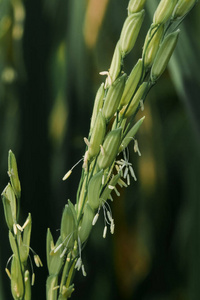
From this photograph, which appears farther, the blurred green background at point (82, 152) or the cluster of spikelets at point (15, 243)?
the blurred green background at point (82, 152)

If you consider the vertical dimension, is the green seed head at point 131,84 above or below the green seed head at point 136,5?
below

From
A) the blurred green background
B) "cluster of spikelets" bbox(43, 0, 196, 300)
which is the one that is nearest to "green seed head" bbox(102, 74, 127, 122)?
"cluster of spikelets" bbox(43, 0, 196, 300)

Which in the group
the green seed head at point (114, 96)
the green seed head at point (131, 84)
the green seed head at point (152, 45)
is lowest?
the green seed head at point (114, 96)

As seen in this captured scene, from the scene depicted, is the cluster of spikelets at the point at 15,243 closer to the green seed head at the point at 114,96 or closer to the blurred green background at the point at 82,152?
the green seed head at the point at 114,96

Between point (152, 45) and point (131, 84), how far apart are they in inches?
0.7

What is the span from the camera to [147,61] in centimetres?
20

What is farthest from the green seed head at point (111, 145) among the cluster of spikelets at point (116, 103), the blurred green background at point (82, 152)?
the blurred green background at point (82, 152)

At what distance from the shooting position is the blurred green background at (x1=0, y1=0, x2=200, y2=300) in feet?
1.29

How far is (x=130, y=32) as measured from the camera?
0.20 meters

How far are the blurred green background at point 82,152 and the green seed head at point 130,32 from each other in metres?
0.19

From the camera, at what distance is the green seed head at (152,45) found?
0.20 meters

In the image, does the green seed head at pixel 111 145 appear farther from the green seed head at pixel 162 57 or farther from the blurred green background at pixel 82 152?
the blurred green background at pixel 82 152

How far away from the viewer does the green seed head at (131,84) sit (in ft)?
0.67

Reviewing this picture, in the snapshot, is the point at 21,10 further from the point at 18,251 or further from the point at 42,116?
the point at 18,251
